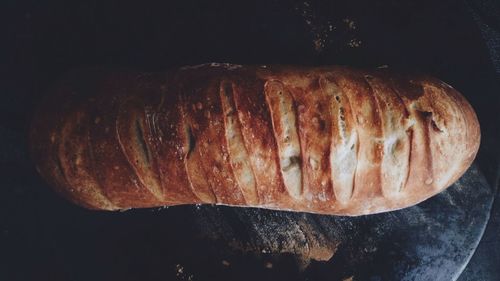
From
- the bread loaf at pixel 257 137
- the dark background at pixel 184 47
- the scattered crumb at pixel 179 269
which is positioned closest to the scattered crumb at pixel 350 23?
the dark background at pixel 184 47

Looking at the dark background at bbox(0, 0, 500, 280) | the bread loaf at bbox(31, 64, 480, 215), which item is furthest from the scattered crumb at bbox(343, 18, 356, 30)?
the bread loaf at bbox(31, 64, 480, 215)

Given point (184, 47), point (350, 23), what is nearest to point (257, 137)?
point (184, 47)

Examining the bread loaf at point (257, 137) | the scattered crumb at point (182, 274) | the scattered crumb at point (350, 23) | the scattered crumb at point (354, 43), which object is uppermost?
the scattered crumb at point (350, 23)

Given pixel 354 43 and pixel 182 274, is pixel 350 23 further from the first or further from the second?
pixel 182 274

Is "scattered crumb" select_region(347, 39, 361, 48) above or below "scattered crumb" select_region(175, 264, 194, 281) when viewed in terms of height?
above

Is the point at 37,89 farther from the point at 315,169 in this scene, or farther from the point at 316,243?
the point at 316,243

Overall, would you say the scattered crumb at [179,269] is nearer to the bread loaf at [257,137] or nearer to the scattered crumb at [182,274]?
the scattered crumb at [182,274]

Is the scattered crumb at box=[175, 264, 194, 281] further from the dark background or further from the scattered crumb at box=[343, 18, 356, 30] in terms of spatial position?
the scattered crumb at box=[343, 18, 356, 30]

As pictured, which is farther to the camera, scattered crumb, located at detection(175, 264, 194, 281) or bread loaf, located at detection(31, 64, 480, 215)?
scattered crumb, located at detection(175, 264, 194, 281)
